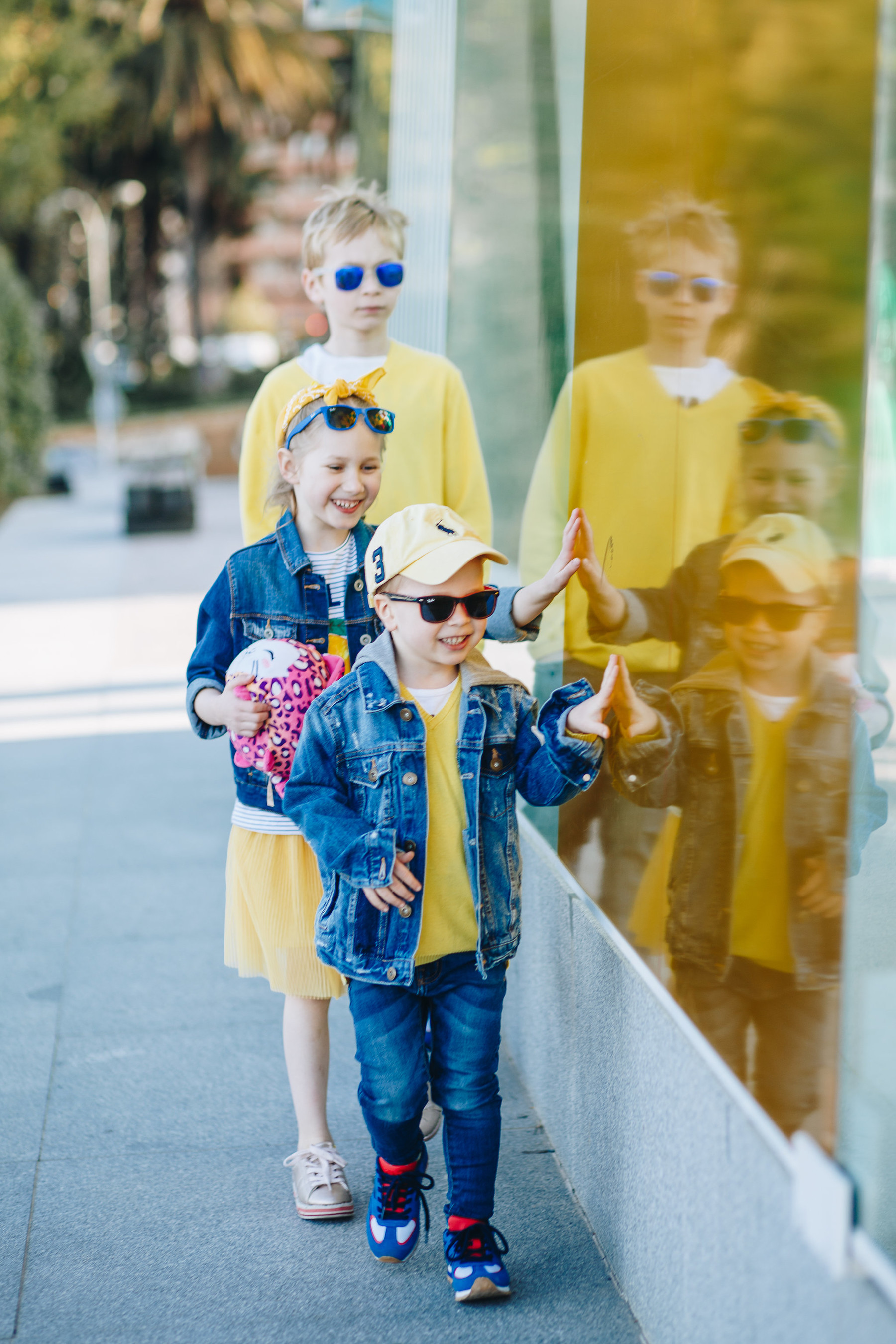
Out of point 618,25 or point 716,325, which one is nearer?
point 716,325

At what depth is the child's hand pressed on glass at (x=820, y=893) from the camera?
6.73 ft

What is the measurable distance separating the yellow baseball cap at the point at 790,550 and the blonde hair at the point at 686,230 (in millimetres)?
409

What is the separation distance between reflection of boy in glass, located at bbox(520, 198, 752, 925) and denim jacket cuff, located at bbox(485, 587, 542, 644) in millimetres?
172

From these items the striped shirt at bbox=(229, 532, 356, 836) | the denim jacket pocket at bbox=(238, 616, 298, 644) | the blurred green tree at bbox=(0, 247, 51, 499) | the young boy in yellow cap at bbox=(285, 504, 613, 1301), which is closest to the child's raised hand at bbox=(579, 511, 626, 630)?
the young boy in yellow cap at bbox=(285, 504, 613, 1301)

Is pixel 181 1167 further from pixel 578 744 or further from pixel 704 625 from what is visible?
pixel 704 625

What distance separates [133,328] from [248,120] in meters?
Answer: 8.63

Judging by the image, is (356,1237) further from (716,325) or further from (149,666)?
(149,666)

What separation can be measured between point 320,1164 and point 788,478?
6.18ft

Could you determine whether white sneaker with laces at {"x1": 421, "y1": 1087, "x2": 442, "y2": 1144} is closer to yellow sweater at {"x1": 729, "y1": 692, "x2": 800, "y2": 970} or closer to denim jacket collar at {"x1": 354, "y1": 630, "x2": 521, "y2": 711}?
denim jacket collar at {"x1": 354, "y1": 630, "x2": 521, "y2": 711}

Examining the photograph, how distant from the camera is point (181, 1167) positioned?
10.8 feet

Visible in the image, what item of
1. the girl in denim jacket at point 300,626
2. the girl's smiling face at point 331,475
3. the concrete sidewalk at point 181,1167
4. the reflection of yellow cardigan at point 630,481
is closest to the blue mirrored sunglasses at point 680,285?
the reflection of yellow cardigan at point 630,481

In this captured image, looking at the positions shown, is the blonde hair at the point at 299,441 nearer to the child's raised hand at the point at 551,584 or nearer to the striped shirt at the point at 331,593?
the striped shirt at the point at 331,593

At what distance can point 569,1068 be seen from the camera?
3.17m

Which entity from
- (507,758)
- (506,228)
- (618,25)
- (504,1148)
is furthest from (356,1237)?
(506,228)
